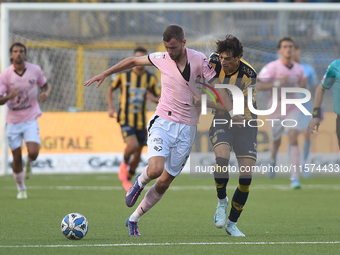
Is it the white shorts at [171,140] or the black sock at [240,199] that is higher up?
the white shorts at [171,140]

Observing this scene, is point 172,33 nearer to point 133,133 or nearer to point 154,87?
point 133,133

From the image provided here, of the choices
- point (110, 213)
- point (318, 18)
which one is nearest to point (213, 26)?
point (318, 18)

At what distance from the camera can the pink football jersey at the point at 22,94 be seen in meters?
8.77

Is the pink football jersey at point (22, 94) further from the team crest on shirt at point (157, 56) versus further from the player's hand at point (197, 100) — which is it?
the player's hand at point (197, 100)

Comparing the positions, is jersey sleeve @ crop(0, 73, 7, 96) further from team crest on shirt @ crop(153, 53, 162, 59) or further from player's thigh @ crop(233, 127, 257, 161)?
player's thigh @ crop(233, 127, 257, 161)

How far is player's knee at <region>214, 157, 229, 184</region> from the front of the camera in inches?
221

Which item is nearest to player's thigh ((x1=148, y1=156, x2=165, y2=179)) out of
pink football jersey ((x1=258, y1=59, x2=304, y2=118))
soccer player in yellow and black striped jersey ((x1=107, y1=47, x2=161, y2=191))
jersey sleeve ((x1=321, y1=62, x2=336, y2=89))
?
jersey sleeve ((x1=321, y1=62, x2=336, y2=89))

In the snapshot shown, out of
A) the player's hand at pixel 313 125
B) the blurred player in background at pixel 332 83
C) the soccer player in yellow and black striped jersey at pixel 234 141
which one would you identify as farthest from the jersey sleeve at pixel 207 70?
the blurred player in background at pixel 332 83

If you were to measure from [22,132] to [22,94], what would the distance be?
1.97 ft

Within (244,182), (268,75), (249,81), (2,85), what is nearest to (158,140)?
(244,182)

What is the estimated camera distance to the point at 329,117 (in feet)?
43.3

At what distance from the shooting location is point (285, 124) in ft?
36.0

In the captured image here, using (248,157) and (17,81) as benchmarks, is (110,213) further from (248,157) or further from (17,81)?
(17,81)

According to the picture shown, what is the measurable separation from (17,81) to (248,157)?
15.2ft
